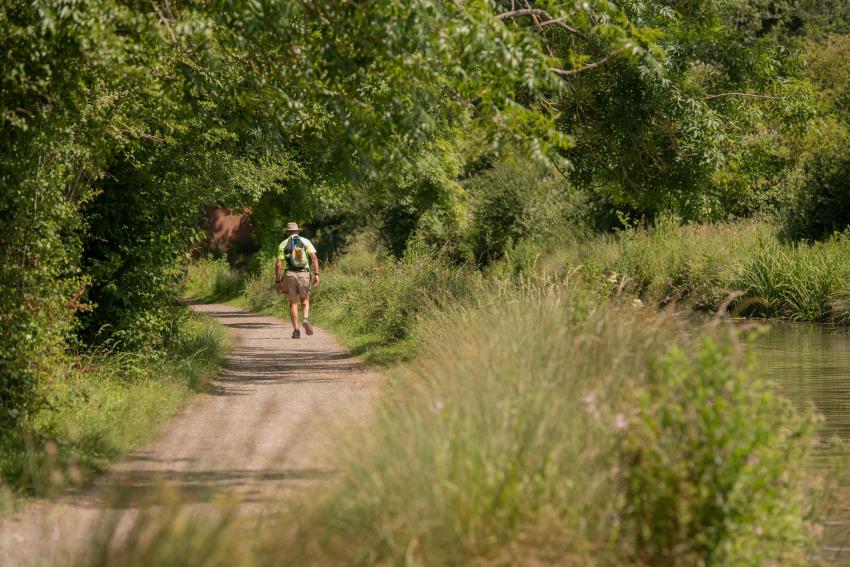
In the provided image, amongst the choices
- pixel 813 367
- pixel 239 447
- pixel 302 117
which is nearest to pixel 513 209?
pixel 813 367

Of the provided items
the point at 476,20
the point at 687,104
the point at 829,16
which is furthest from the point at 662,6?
the point at 829,16

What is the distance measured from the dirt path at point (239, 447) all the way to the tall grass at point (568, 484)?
0.34 m

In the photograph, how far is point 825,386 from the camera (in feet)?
54.6

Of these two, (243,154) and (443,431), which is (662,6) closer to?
(243,154)

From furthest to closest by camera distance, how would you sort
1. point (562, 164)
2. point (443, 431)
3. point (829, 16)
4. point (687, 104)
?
point (829, 16)
point (687, 104)
point (562, 164)
point (443, 431)

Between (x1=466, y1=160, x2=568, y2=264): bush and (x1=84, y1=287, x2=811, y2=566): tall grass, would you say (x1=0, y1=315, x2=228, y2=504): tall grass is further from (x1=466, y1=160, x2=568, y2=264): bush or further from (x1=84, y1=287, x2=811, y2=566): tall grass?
(x1=466, y1=160, x2=568, y2=264): bush

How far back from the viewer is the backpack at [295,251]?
871 inches

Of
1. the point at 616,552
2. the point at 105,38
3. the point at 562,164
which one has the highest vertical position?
the point at 105,38

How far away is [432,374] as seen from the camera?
1003 cm

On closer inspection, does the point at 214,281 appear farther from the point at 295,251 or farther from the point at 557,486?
the point at 557,486

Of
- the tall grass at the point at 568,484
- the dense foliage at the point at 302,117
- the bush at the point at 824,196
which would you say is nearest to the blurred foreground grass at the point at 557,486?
the tall grass at the point at 568,484

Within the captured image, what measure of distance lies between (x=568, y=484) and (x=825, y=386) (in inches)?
451

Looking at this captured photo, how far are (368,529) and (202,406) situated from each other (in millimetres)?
7825

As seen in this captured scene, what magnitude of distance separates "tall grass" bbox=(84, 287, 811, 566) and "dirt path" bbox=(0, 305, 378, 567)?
1.11 ft
